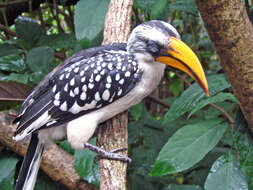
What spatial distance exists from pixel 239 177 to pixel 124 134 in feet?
1.36

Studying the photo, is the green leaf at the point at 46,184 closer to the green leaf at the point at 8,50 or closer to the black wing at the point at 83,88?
the black wing at the point at 83,88

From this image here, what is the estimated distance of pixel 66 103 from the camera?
3.95ft

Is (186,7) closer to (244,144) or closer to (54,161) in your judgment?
(244,144)

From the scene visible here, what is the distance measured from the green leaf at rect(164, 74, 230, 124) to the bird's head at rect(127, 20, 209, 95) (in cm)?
19

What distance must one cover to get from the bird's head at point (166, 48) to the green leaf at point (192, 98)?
186mm

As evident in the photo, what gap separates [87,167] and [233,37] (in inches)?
30.6

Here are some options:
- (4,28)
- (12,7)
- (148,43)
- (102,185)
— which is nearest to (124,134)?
(102,185)

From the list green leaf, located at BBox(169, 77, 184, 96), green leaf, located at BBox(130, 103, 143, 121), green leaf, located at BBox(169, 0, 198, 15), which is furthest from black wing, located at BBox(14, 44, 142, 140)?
green leaf, located at BBox(169, 77, 184, 96)

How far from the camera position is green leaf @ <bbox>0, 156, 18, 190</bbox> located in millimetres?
1305

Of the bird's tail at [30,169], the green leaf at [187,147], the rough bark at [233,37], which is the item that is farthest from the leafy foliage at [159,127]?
the rough bark at [233,37]

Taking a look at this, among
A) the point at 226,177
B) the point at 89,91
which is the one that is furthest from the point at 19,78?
the point at 226,177

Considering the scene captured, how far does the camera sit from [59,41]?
155cm

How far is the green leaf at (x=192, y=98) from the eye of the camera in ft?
3.84

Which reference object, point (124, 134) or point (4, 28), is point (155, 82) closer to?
point (124, 134)
